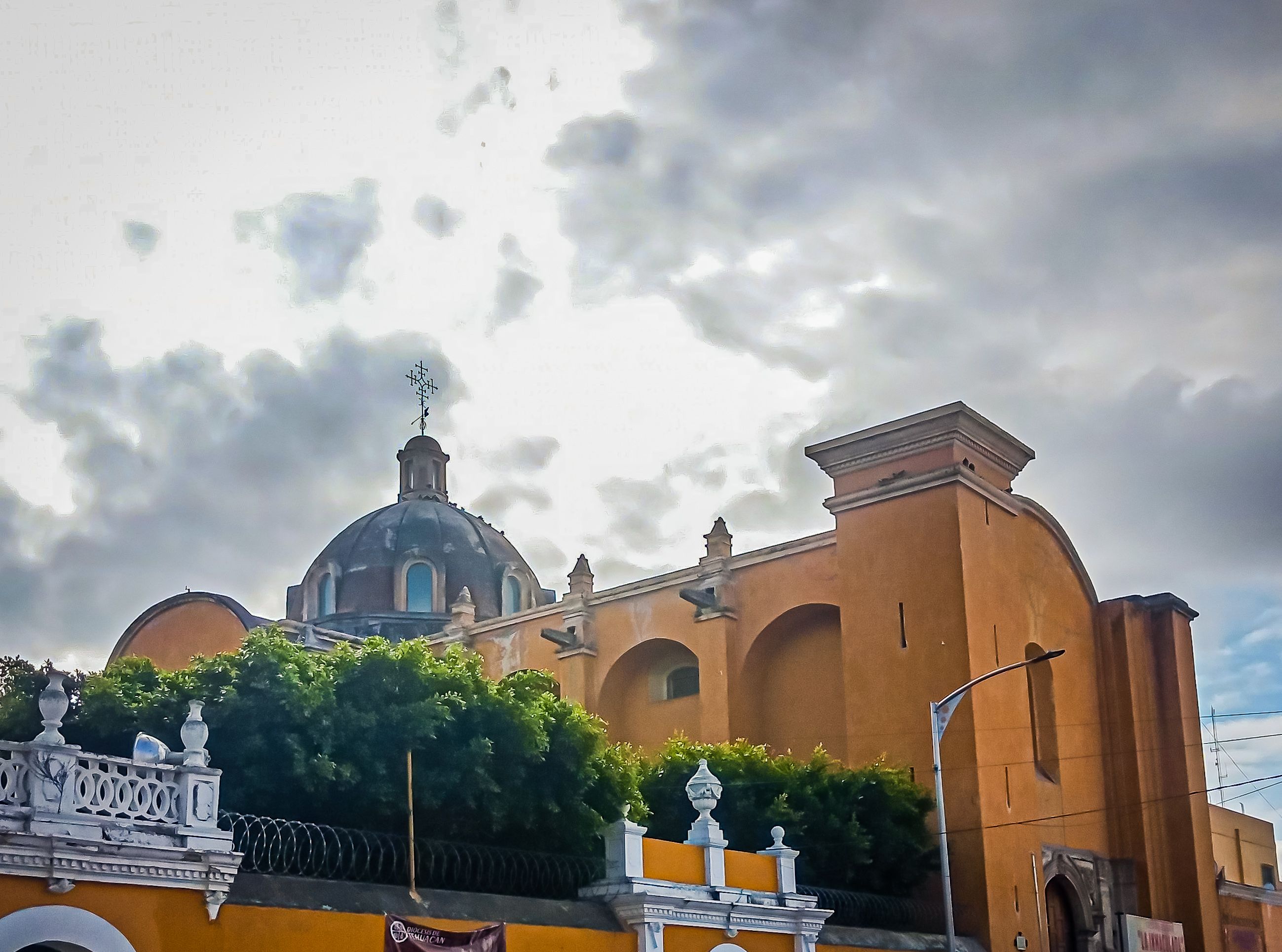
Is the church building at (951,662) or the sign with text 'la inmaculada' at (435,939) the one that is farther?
the church building at (951,662)

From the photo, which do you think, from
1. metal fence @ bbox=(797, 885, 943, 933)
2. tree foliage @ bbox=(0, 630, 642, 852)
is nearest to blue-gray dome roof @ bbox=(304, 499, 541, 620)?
metal fence @ bbox=(797, 885, 943, 933)

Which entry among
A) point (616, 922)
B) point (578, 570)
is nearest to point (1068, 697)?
point (578, 570)

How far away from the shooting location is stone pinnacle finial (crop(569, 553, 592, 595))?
28.3 meters

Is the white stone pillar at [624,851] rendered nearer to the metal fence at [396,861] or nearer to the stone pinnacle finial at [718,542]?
the metal fence at [396,861]

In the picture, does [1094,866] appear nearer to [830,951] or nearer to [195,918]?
[830,951]

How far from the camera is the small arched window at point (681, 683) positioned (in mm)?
27109

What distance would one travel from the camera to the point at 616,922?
48.3ft

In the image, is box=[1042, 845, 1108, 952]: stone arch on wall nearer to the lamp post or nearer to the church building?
the church building

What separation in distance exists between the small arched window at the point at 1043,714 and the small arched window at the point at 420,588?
1681 centimetres

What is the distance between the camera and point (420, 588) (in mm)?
37562

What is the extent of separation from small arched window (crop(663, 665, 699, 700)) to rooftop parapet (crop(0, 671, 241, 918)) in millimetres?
16632

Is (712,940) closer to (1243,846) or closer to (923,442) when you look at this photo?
(923,442)

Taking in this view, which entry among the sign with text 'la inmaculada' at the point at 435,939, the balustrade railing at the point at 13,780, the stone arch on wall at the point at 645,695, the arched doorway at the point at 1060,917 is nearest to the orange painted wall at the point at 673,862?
the sign with text 'la inmaculada' at the point at 435,939

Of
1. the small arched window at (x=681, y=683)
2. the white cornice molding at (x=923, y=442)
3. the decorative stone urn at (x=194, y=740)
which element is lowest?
the decorative stone urn at (x=194, y=740)
